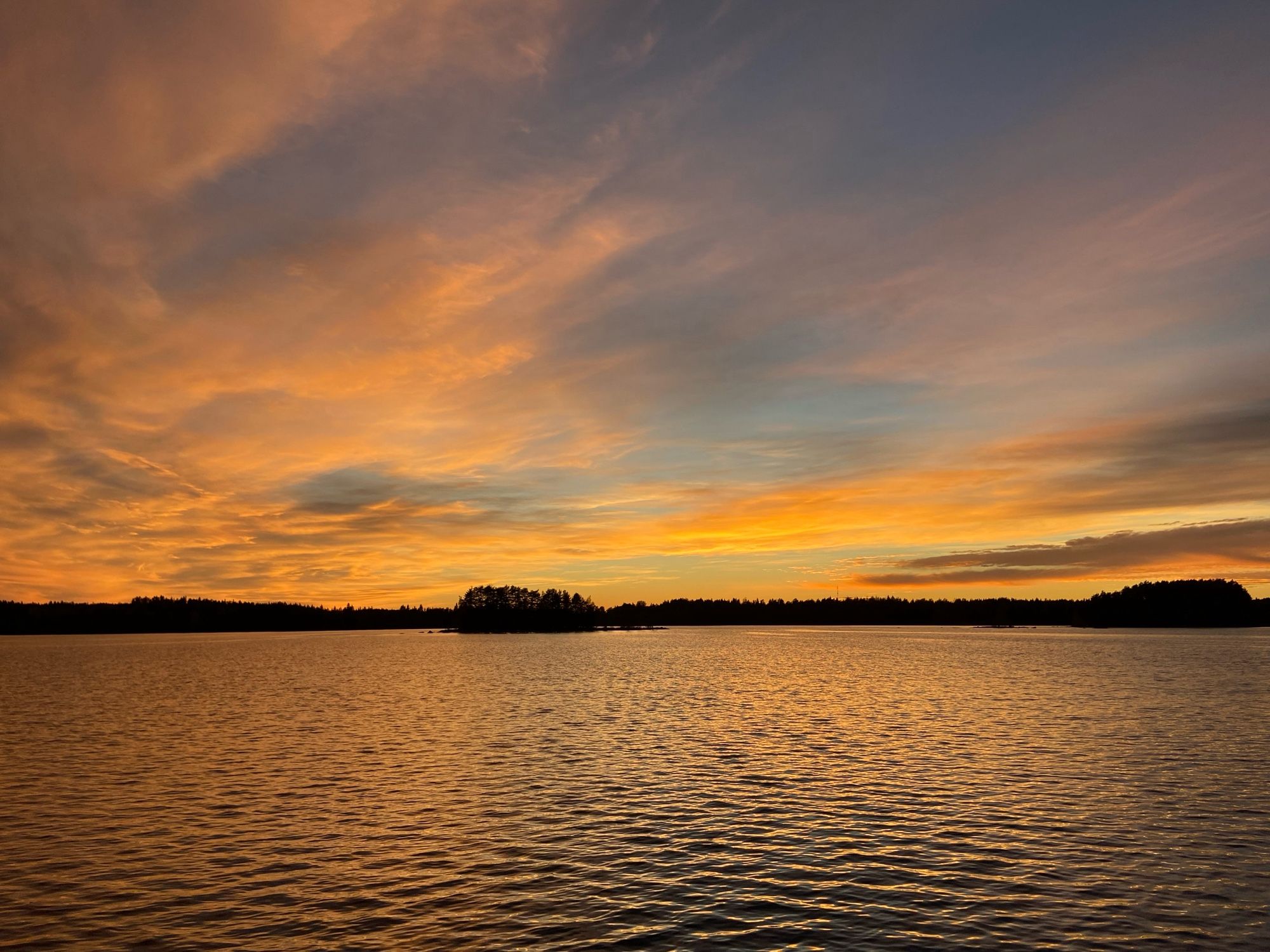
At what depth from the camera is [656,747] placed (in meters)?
56.3

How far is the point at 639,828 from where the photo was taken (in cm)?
3484

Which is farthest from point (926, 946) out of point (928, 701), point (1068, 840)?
point (928, 701)

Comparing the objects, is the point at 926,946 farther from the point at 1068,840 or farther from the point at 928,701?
the point at 928,701

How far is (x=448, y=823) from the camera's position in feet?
117

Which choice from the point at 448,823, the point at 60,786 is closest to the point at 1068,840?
the point at 448,823

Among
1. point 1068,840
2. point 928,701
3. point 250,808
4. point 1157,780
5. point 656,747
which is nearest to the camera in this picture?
point 1068,840

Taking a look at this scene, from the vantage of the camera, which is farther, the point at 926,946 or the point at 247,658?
the point at 247,658

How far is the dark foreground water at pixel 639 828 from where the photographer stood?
77.9ft

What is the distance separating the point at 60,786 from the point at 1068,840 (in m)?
50.0

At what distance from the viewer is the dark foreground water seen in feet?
77.9

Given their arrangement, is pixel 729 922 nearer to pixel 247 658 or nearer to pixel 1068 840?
pixel 1068 840

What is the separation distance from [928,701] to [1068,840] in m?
57.7

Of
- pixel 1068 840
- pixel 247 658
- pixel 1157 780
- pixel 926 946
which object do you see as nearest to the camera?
pixel 926 946

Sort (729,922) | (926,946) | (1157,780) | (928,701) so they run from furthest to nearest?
(928,701) → (1157,780) → (729,922) → (926,946)
